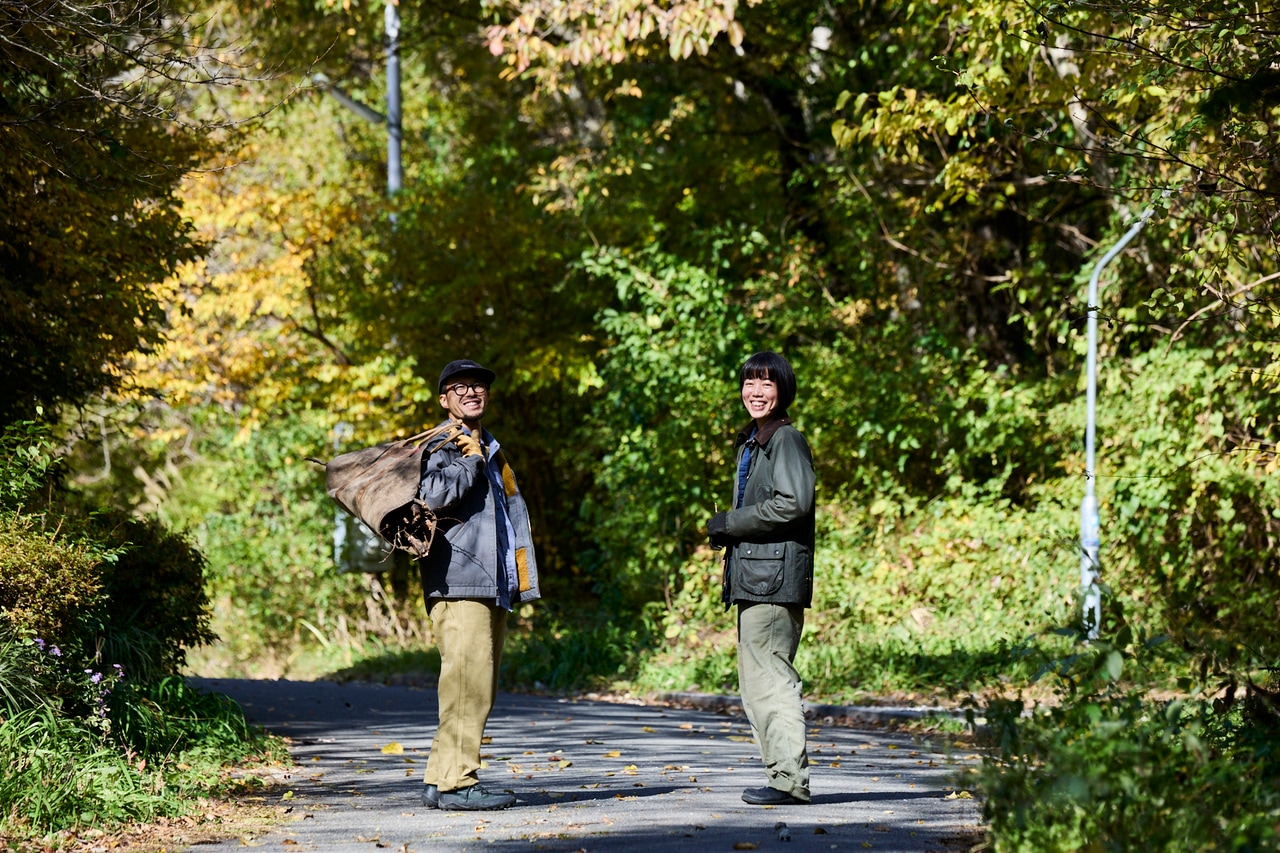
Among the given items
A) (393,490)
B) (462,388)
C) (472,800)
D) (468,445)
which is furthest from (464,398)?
(472,800)

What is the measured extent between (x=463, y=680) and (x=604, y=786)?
54.9 inches

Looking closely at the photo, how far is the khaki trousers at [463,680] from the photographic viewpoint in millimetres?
6836

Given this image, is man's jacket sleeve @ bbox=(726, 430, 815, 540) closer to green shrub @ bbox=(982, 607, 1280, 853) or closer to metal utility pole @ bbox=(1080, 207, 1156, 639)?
green shrub @ bbox=(982, 607, 1280, 853)

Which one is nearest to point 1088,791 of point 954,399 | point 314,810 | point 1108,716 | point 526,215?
point 1108,716

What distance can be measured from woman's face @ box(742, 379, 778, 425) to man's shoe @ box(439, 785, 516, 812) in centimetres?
212

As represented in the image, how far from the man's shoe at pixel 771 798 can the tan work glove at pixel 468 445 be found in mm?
2008

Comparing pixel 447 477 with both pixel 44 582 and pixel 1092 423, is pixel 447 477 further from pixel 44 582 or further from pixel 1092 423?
pixel 1092 423

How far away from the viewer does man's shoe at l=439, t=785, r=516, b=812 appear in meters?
6.91

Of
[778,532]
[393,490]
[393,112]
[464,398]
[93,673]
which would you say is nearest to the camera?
[393,490]

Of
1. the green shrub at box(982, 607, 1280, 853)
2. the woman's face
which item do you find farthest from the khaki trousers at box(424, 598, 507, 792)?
the green shrub at box(982, 607, 1280, 853)

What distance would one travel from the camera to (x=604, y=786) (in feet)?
25.8

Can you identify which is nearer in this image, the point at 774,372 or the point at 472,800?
the point at 472,800

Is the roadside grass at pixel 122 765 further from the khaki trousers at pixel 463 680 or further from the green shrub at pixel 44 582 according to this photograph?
the khaki trousers at pixel 463 680

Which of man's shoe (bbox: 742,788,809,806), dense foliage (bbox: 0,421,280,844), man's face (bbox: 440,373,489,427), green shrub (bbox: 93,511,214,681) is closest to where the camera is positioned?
dense foliage (bbox: 0,421,280,844)
